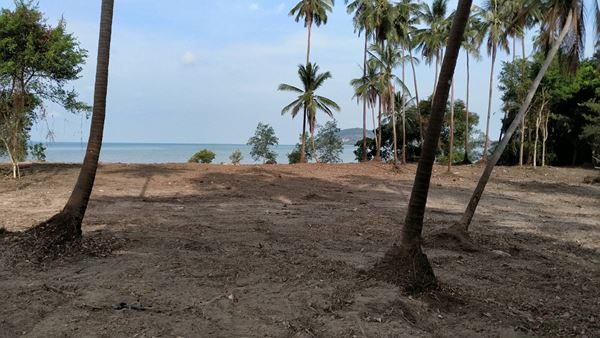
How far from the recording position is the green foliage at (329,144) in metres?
43.6

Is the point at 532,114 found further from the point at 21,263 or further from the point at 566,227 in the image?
the point at 21,263

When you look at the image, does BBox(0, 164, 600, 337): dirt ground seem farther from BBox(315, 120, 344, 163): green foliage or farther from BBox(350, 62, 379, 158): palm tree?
BBox(315, 120, 344, 163): green foliage

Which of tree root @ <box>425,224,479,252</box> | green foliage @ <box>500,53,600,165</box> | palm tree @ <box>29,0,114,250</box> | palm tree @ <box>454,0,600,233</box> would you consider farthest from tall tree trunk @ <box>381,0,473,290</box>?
green foliage @ <box>500,53,600,165</box>

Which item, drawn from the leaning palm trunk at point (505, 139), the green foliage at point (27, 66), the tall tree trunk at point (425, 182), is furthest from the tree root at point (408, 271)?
the green foliage at point (27, 66)

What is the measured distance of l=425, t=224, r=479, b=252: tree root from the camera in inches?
346

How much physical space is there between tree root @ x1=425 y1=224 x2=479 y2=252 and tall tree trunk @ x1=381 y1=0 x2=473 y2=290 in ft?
10.5

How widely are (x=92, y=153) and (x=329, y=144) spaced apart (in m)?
37.3

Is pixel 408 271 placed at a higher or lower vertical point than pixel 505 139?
lower

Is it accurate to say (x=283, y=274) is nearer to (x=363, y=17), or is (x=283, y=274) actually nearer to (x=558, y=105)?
(x=363, y=17)

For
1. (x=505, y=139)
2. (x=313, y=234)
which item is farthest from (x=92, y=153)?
(x=505, y=139)

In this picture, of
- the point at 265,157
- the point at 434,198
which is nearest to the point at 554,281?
the point at 434,198

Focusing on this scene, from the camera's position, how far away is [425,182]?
565 centimetres

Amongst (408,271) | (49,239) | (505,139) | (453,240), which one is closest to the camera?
(408,271)

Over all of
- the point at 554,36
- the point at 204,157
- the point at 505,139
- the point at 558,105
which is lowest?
the point at 204,157
